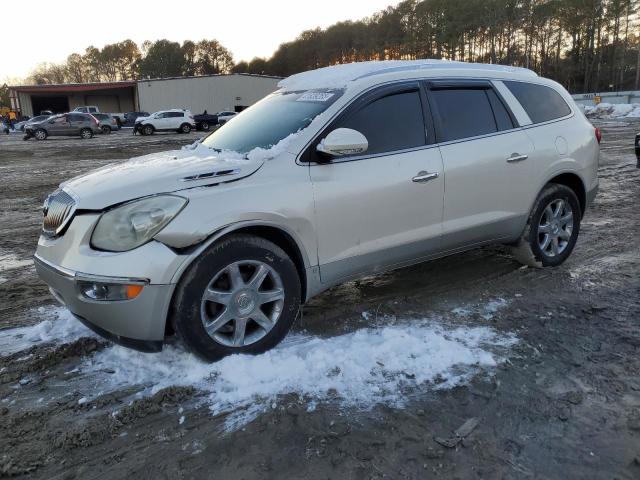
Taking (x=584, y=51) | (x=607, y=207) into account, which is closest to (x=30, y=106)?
(x=607, y=207)

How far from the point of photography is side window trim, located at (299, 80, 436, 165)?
355 centimetres

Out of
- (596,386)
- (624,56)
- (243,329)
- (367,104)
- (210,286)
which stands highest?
(624,56)

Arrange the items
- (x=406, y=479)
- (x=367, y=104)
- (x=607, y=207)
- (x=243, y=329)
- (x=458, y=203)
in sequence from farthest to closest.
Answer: (x=607, y=207) < (x=458, y=203) < (x=367, y=104) < (x=243, y=329) < (x=406, y=479)

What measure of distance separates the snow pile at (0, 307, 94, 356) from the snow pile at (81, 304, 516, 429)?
41 centimetres

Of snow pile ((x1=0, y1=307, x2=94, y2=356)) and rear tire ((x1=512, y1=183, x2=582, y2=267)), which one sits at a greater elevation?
rear tire ((x1=512, y1=183, x2=582, y2=267))

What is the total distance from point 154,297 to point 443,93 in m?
2.77

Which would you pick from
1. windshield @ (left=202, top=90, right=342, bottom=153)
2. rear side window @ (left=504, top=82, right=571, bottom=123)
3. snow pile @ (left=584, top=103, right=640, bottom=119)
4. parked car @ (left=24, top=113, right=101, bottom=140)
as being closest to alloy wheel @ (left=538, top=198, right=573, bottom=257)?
rear side window @ (left=504, top=82, right=571, bottom=123)

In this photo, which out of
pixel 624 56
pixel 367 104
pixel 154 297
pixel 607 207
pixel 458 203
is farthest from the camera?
pixel 624 56

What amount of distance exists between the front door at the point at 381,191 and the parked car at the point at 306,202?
0.4 inches

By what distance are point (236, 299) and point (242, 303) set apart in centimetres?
5

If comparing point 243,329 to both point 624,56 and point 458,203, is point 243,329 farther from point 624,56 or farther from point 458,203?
point 624,56

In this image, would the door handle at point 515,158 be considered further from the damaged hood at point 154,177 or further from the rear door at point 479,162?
the damaged hood at point 154,177

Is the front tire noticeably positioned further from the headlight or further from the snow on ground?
the headlight

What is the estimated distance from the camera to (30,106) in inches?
2349
